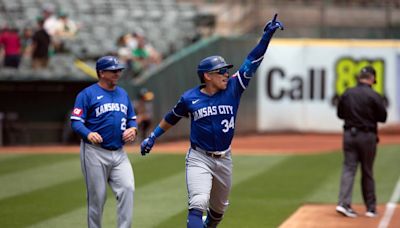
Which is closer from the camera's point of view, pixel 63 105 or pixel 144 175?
pixel 144 175

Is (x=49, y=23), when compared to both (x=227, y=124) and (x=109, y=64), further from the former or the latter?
(x=227, y=124)

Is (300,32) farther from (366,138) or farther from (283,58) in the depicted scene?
(366,138)

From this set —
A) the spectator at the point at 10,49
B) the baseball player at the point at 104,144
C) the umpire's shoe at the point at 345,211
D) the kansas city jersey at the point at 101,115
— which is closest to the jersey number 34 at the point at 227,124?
the baseball player at the point at 104,144

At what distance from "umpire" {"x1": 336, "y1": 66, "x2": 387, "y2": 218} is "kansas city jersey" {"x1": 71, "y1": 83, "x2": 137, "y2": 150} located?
376 cm

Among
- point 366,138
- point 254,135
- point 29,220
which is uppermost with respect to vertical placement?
point 366,138

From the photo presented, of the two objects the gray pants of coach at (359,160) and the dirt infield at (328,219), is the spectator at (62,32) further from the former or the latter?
the gray pants of coach at (359,160)

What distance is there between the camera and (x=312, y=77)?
83.4ft

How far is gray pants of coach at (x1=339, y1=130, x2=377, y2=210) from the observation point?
11242mm

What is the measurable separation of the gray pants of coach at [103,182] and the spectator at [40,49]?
14.4 m

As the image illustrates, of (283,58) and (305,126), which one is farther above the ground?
(283,58)

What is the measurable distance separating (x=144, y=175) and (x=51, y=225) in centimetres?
526

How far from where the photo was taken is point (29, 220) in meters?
10.8

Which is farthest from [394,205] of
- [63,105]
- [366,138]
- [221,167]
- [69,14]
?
[69,14]

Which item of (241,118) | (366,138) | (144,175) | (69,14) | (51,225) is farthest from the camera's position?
(69,14)
